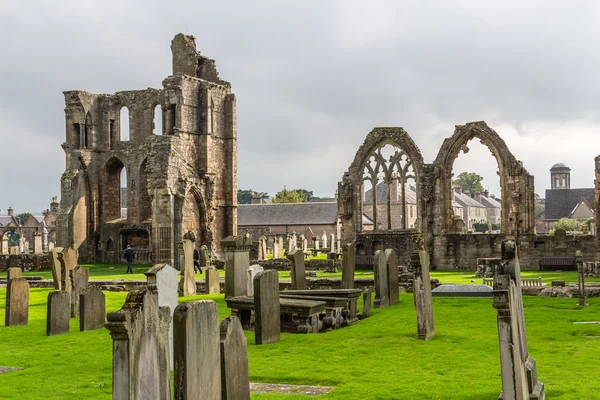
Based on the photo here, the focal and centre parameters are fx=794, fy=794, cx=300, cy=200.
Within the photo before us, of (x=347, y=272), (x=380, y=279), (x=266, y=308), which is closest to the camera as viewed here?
(x=266, y=308)

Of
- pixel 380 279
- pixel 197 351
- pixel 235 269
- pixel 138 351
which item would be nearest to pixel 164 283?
pixel 138 351

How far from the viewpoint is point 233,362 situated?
7.23 metres

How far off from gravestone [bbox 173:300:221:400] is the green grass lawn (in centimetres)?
213

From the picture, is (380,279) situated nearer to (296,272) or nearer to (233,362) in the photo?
(296,272)

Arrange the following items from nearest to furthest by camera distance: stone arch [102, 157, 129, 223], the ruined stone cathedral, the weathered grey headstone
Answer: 1. the weathered grey headstone
2. the ruined stone cathedral
3. stone arch [102, 157, 129, 223]

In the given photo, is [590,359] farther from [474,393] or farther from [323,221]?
[323,221]

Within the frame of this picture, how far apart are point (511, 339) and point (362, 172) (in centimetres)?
2563

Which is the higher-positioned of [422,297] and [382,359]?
A: [422,297]

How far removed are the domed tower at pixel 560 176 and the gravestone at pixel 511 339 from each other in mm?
107712

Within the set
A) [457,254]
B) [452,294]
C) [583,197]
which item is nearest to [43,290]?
[452,294]

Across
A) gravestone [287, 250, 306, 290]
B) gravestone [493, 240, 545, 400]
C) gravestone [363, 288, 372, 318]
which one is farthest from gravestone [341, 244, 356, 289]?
gravestone [493, 240, 545, 400]

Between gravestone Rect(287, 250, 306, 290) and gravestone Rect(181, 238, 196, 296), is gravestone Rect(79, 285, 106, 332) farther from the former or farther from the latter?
gravestone Rect(181, 238, 196, 296)

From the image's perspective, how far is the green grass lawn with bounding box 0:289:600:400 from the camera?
357 inches

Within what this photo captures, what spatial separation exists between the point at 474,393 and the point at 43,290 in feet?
62.1
